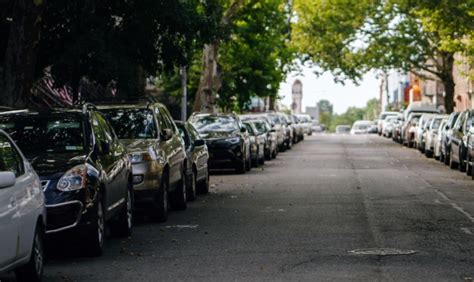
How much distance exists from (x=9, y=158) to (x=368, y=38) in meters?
51.8

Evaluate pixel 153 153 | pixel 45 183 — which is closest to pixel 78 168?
pixel 45 183

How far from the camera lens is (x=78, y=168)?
1340 centimetres

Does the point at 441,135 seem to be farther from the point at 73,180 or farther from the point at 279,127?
the point at 73,180

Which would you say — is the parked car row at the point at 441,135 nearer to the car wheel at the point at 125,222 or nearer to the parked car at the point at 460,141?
the parked car at the point at 460,141

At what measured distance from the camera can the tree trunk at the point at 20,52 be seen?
22047mm

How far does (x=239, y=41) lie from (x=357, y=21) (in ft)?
21.0

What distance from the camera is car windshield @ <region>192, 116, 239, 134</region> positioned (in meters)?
32.4

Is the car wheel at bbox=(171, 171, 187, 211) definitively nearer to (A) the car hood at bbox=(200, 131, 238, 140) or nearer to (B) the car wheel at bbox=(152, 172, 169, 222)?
(B) the car wheel at bbox=(152, 172, 169, 222)

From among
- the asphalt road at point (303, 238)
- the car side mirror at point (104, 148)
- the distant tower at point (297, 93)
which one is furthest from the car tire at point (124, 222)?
the distant tower at point (297, 93)

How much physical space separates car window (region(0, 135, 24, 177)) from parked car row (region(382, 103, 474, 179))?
2001cm

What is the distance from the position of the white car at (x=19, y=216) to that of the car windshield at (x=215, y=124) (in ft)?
68.3

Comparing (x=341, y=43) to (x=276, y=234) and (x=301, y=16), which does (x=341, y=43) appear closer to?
(x=301, y=16)

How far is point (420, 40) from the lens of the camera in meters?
60.6

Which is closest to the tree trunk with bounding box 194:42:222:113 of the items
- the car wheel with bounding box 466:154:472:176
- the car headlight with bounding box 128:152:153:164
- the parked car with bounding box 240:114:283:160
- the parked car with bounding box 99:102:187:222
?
the parked car with bounding box 240:114:283:160
